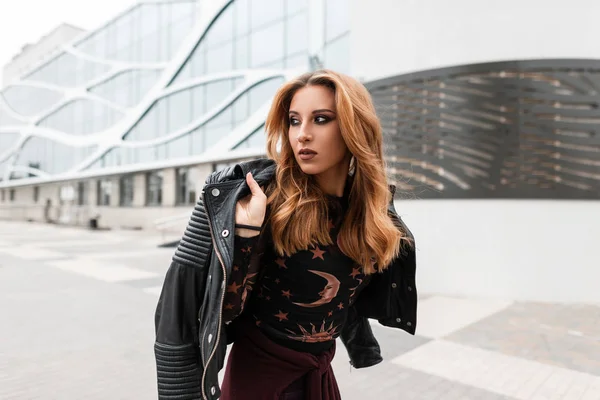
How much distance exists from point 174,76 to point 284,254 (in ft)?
89.7

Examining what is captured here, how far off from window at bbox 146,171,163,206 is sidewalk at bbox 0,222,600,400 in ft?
63.8

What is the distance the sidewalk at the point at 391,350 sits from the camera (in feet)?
12.2

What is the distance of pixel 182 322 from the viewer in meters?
→ 1.28

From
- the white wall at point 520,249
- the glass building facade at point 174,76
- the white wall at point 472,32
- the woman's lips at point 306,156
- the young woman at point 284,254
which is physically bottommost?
the white wall at point 520,249

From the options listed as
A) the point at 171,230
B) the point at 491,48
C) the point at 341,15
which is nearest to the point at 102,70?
the point at 171,230

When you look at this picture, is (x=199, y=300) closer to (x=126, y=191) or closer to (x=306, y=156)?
(x=306, y=156)

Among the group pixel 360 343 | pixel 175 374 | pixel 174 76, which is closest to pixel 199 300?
pixel 175 374

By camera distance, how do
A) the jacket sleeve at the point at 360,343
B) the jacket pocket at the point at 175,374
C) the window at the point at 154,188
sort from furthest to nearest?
the window at the point at 154,188 → the jacket sleeve at the point at 360,343 → the jacket pocket at the point at 175,374

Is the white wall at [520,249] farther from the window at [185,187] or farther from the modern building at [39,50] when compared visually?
the modern building at [39,50]

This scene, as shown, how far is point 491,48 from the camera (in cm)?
736

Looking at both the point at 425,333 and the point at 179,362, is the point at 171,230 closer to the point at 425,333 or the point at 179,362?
the point at 425,333

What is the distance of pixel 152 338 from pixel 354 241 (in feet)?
14.3

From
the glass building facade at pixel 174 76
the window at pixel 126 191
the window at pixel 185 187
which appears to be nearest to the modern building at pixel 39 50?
the glass building facade at pixel 174 76

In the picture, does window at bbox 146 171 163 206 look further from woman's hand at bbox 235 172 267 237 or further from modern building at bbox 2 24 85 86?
woman's hand at bbox 235 172 267 237
